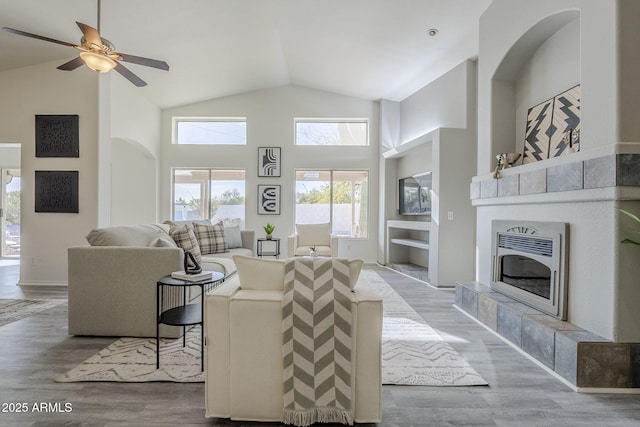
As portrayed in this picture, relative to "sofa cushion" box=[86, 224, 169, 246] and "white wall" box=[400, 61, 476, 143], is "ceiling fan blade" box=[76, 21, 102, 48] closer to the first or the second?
"sofa cushion" box=[86, 224, 169, 246]

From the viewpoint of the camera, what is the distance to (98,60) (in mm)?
2857

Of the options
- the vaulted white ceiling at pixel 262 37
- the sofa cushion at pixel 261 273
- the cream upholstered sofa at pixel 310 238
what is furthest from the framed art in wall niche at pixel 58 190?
the sofa cushion at pixel 261 273

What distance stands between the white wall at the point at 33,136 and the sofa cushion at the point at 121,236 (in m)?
1.98

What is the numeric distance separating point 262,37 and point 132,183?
158 inches

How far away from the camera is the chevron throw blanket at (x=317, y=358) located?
1539 millimetres

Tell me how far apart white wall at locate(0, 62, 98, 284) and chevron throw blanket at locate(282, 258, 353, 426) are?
14.6 feet

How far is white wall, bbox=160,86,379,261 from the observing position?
6.81 metres

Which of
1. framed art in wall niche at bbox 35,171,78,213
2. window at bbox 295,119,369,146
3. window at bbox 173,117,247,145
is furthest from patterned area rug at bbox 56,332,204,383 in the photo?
window at bbox 295,119,369,146

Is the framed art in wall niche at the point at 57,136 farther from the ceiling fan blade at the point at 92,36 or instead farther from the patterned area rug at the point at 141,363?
the patterned area rug at the point at 141,363

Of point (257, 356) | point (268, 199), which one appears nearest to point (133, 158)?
point (268, 199)

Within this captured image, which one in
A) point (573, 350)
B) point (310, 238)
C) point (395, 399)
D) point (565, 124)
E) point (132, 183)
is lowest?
point (395, 399)

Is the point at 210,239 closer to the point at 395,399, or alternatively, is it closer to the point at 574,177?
the point at 395,399

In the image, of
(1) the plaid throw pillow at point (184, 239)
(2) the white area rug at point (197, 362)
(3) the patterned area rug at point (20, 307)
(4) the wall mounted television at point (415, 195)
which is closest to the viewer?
(2) the white area rug at point (197, 362)

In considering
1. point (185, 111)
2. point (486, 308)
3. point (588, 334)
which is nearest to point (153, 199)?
point (185, 111)
